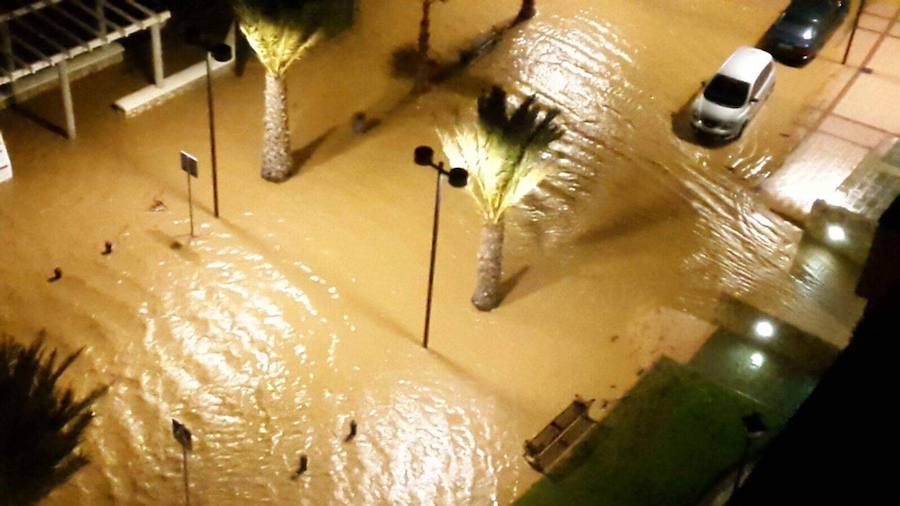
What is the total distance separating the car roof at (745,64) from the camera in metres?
27.1

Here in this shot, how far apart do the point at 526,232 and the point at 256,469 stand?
26.0 feet

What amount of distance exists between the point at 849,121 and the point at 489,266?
39.2ft

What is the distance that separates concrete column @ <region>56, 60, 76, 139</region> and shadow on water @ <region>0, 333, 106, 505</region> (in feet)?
31.5

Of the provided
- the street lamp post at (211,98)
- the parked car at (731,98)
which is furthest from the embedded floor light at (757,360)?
the street lamp post at (211,98)

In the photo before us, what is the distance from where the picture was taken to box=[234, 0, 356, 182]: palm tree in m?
22.2

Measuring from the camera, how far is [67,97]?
968 inches

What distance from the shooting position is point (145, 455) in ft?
61.2

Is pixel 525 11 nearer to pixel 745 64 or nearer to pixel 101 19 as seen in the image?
pixel 745 64

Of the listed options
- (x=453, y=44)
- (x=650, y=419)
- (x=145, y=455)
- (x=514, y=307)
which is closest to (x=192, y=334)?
(x=145, y=455)

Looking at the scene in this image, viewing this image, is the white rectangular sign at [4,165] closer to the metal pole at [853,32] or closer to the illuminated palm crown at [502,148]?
the illuminated palm crown at [502,148]

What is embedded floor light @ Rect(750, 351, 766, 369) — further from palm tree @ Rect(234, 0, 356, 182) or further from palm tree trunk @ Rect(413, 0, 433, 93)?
palm tree trunk @ Rect(413, 0, 433, 93)

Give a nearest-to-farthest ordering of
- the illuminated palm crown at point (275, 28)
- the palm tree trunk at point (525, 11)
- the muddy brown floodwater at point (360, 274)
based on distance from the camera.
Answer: the muddy brown floodwater at point (360, 274) < the illuminated palm crown at point (275, 28) < the palm tree trunk at point (525, 11)

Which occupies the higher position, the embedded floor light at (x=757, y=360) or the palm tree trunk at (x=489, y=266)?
the palm tree trunk at (x=489, y=266)

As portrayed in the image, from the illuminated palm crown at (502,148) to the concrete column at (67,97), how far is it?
933 centimetres
